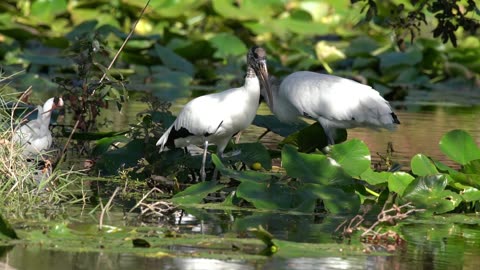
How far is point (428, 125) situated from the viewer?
13914 mm

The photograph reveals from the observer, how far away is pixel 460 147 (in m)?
8.47

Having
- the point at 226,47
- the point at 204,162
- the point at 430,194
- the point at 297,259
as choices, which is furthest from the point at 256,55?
the point at 226,47

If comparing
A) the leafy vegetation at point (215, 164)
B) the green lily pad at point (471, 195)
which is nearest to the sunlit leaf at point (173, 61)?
the leafy vegetation at point (215, 164)

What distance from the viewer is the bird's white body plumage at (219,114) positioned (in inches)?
348

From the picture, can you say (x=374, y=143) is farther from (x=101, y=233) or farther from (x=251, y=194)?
(x=101, y=233)

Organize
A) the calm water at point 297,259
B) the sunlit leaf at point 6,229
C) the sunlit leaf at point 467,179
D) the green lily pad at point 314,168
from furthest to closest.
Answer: the sunlit leaf at point 467,179 < the green lily pad at point 314,168 < the sunlit leaf at point 6,229 < the calm water at point 297,259

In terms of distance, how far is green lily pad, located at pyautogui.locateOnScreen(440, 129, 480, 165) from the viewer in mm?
8445

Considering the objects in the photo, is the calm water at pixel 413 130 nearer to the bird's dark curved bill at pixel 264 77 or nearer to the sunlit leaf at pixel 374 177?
the bird's dark curved bill at pixel 264 77

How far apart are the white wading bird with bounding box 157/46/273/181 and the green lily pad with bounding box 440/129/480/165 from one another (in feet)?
4.62

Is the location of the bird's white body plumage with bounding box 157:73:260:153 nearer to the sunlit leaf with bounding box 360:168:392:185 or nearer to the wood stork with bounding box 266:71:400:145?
the wood stork with bounding box 266:71:400:145

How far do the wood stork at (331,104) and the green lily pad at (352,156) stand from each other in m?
1.35

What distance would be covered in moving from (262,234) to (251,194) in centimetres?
158

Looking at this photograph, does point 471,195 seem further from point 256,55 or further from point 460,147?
point 256,55

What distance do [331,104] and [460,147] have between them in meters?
1.67
